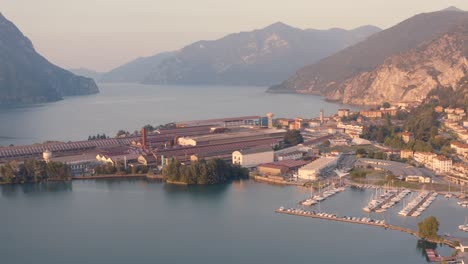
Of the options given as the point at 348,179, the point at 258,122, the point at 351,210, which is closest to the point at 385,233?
the point at 351,210

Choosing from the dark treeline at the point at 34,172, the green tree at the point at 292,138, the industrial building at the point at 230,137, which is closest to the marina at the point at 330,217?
the dark treeline at the point at 34,172

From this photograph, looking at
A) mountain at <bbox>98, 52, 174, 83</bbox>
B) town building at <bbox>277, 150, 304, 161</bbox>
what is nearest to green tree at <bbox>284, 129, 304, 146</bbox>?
town building at <bbox>277, 150, 304, 161</bbox>

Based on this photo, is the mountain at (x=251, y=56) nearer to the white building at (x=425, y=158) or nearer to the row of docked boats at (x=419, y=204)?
the white building at (x=425, y=158)

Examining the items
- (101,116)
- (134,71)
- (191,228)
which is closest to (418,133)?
(191,228)

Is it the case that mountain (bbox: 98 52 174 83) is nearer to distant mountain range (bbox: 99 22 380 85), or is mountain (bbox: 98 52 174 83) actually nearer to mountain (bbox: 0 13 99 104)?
distant mountain range (bbox: 99 22 380 85)

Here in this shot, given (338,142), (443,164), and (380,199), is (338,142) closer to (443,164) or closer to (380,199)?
(443,164)

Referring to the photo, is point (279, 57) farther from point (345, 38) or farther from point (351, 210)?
point (351, 210)
